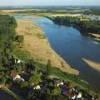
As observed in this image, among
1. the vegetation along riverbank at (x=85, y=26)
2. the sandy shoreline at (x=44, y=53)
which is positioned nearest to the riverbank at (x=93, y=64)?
the sandy shoreline at (x=44, y=53)

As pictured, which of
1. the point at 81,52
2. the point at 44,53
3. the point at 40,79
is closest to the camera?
the point at 40,79

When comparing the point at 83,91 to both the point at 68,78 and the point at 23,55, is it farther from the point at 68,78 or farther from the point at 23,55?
the point at 23,55

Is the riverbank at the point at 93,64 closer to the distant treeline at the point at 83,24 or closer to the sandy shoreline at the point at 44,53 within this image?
the sandy shoreline at the point at 44,53

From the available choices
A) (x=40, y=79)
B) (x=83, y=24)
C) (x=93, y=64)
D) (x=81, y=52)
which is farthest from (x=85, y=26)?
(x=40, y=79)

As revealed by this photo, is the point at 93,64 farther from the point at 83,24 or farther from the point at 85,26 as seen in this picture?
the point at 83,24

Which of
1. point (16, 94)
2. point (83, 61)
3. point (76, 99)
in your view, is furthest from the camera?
point (83, 61)

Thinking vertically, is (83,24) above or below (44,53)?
below

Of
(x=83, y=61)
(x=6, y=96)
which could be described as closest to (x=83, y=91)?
Result: (x=6, y=96)

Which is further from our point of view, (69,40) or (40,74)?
(69,40)

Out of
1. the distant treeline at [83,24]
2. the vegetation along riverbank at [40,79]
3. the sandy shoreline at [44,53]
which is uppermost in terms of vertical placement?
the vegetation along riverbank at [40,79]

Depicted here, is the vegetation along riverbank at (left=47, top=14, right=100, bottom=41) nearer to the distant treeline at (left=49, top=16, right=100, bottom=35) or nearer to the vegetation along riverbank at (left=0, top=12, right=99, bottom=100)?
the distant treeline at (left=49, top=16, right=100, bottom=35)

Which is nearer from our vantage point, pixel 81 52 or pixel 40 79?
pixel 40 79
